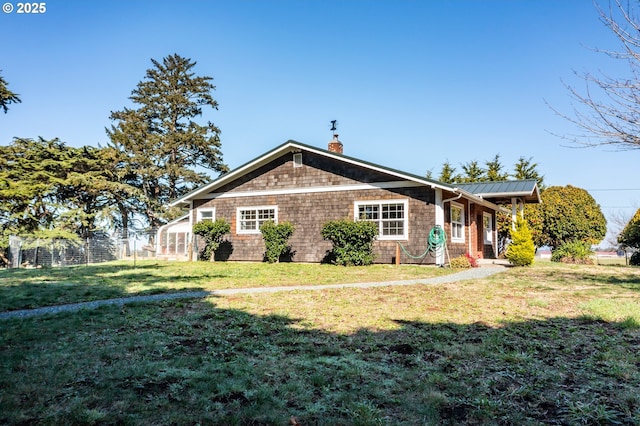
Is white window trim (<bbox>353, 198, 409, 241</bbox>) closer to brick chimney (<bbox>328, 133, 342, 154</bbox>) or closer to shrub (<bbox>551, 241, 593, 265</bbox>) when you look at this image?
brick chimney (<bbox>328, 133, 342, 154</bbox>)

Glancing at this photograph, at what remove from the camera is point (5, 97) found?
36.3ft

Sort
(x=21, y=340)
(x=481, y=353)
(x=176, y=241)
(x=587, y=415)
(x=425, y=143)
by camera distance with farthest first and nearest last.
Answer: (x=176, y=241) < (x=425, y=143) < (x=21, y=340) < (x=481, y=353) < (x=587, y=415)

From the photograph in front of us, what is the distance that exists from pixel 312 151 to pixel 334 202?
2292 mm

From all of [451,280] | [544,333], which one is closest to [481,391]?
[544,333]

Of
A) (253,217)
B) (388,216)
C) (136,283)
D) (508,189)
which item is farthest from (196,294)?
(508,189)

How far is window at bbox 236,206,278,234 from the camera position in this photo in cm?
1802

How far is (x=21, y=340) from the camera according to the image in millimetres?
4688

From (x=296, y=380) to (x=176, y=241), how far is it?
69.3 feet

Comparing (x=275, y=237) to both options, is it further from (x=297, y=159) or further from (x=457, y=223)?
(x=457, y=223)

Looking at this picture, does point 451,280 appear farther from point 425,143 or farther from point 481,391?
point 425,143

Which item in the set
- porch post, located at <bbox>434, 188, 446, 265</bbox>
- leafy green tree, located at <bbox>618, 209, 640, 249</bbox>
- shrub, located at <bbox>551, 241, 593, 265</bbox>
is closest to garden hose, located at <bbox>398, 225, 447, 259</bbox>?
porch post, located at <bbox>434, 188, 446, 265</bbox>

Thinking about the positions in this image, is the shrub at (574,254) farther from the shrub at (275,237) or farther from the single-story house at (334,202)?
the shrub at (275,237)

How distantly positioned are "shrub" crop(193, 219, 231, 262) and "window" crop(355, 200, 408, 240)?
6054 mm

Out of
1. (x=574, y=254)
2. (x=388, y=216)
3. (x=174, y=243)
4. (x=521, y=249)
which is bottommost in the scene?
(x=574, y=254)
